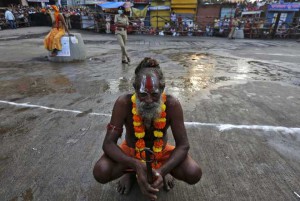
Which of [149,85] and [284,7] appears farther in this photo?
[284,7]

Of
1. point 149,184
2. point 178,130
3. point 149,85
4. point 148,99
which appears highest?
point 149,85

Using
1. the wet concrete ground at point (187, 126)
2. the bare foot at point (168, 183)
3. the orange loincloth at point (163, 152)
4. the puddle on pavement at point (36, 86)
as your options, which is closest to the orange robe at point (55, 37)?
the wet concrete ground at point (187, 126)

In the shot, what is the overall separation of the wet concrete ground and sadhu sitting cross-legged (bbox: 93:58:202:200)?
371 millimetres

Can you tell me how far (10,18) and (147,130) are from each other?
21.7m

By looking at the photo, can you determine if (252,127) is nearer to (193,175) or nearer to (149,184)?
(193,175)

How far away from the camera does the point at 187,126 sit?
3.83 meters

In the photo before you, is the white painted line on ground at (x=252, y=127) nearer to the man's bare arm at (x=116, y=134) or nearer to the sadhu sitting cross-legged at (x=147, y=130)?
A: the sadhu sitting cross-legged at (x=147, y=130)

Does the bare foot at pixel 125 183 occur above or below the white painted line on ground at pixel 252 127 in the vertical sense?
above

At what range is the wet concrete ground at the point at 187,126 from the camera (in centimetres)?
251

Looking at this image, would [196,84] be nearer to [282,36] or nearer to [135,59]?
[135,59]

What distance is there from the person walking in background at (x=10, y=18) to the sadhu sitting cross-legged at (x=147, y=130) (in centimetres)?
2126

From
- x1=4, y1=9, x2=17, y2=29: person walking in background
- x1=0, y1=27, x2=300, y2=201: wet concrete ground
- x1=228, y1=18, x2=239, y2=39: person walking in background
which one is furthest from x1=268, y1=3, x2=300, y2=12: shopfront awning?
x1=4, y1=9, x2=17, y2=29: person walking in background

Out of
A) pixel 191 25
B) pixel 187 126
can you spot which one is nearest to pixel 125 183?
pixel 187 126

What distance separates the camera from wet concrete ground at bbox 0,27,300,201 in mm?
2514
